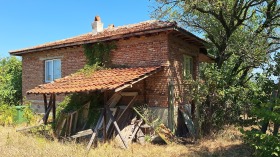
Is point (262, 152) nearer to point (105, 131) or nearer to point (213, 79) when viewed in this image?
point (213, 79)

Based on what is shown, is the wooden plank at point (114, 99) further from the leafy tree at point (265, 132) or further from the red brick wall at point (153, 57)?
the leafy tree at point (265, 132)

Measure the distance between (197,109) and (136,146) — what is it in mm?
3000

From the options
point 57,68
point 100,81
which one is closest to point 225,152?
point 100,81

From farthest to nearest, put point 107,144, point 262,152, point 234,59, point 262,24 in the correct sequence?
1. point 234,59
2. point 262,24
3. point 107,144
4. point 262,152

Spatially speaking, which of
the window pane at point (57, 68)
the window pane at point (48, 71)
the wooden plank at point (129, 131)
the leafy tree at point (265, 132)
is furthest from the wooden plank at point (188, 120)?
the window pane at point (48, 71)

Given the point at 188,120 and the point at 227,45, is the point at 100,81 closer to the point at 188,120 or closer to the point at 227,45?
the point at 188,120

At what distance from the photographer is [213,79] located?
10.1 metres

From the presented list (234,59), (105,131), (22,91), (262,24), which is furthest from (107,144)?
(22,91)

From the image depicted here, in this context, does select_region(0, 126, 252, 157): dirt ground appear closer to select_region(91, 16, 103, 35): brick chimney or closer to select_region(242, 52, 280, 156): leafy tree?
select_region(242, 52, 280, 156): leafy tree

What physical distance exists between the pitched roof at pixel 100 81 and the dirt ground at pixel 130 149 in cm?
200

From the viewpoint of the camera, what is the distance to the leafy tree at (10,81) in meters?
17.5

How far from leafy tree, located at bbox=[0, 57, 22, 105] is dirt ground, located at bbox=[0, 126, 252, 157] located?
26.3 ft

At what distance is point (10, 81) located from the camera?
18469 millimetres

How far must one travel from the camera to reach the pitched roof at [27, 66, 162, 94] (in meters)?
9.22
